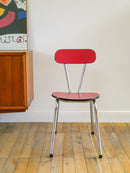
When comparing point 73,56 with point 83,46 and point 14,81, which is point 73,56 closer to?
point 83,46

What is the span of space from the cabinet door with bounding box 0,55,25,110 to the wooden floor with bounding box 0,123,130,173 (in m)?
0.33

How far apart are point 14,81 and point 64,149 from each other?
803mm

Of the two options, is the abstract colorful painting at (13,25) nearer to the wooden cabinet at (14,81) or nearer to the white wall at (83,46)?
the white wall at (83,46)

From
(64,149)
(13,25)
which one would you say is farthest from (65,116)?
(13,25)

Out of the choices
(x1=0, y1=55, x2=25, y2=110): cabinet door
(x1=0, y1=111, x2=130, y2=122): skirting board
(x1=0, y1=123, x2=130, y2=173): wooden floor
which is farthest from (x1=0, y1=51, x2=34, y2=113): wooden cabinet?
(x1=0, y1=111, x2=130, y2=122): skirting board

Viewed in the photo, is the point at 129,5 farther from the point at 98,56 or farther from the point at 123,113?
the point at 123,113

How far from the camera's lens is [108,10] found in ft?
9.34

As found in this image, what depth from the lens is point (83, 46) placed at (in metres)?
2.91

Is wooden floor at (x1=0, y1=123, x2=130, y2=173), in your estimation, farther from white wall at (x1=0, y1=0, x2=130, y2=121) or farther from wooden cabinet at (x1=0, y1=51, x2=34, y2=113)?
wooden cabinet at (x1=0, y1=51, x2=34, y2=113)

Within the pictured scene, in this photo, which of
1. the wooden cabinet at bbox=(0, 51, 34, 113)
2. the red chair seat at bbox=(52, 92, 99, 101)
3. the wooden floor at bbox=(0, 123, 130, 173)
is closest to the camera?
the wooden floor at bbox=(0, 123, 130, 173)

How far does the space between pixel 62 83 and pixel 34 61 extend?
40cm

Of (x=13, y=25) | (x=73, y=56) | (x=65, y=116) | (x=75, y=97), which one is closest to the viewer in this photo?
(x=75, y=97)

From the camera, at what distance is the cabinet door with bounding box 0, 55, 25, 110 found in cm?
250

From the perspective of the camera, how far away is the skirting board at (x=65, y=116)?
302cm
